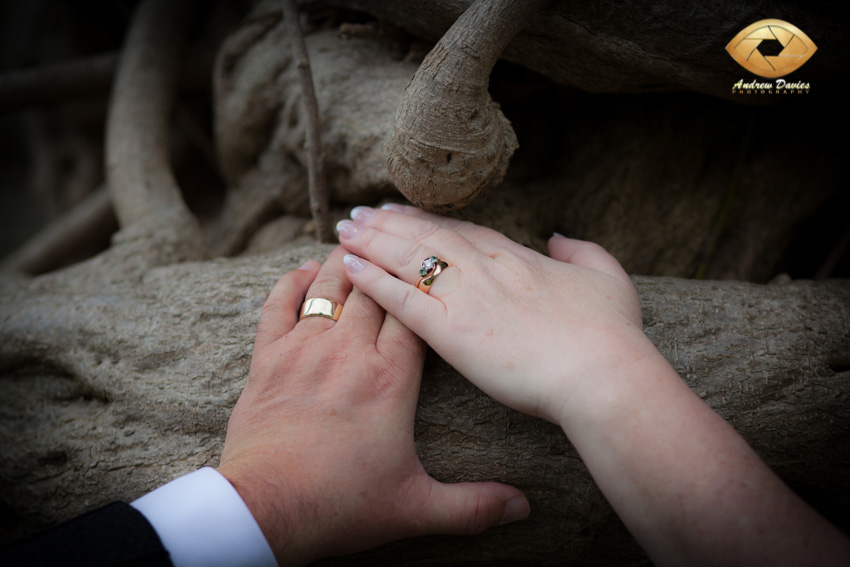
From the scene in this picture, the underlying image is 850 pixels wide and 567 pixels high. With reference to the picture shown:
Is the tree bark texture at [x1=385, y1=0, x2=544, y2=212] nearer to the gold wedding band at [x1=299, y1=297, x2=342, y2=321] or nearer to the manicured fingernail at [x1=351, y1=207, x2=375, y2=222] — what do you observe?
the manicured fingernail at [x1=351, y1=207, x2=375, y2=222]

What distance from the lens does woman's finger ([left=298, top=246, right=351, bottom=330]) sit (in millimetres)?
1070

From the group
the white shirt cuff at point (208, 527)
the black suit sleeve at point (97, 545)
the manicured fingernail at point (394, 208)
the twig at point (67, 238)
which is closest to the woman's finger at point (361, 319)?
the manicured fingernail at point (394, 208)

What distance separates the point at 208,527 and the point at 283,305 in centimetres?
46

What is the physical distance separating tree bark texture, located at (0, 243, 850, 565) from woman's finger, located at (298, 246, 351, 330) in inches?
6.4

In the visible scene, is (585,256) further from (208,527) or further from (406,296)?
(208,527)

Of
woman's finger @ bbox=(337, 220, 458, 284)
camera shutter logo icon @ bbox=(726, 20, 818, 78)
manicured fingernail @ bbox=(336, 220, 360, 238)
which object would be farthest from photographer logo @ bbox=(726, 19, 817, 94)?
manicured fingernail @ bbox=(336, 220, 360, 238)

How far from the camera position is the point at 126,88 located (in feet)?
6.99

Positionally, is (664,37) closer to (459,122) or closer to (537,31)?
(537,31)

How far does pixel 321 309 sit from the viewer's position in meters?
1.08

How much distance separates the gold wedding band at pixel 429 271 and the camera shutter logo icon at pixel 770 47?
74 cm

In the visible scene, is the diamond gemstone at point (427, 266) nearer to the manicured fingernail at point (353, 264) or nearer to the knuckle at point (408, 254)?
the knuckle at point (408, 254)

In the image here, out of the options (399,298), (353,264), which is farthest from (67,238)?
A: (399,298)

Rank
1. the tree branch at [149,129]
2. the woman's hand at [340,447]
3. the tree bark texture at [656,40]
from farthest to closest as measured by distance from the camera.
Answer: the tree branch at [149,129], the tree bark texture at [656,40], the woman's hand at [340,447]

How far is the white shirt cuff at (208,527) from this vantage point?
78 cm
